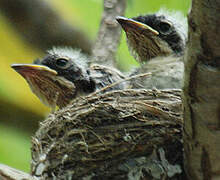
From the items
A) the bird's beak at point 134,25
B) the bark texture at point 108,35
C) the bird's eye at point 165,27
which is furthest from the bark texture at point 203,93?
the bark texture at point 108,35

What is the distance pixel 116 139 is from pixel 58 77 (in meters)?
0.77

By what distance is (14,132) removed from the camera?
482 cm

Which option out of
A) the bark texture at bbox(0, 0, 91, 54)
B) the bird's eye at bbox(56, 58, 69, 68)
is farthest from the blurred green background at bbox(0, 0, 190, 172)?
the bird's eye at bbox(56, 58, 69, 68)

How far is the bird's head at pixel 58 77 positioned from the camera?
2336 mm

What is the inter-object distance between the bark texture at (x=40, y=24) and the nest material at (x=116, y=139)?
3369mm

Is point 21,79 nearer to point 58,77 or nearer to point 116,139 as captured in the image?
point 58,77

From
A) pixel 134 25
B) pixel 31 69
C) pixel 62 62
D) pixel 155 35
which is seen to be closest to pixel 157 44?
pixel 155 35

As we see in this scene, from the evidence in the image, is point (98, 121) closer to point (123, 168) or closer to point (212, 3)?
point (123, 168)

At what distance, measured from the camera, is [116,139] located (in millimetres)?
1762

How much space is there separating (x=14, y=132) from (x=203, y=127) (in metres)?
3.78

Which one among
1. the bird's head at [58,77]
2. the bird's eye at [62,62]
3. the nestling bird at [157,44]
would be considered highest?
the nestling bird at [157,44]

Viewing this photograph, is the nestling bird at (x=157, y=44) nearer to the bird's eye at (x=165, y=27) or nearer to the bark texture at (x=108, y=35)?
the bird's eye at (x=165, y=27)

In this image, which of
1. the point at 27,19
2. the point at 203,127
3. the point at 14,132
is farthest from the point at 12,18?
the point at 203,127

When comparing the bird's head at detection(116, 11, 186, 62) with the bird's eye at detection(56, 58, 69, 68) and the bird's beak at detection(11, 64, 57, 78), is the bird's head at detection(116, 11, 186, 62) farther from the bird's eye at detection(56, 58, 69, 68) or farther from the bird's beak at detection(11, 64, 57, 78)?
the bird's beak at detection(11, 64, 57, 78)
